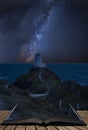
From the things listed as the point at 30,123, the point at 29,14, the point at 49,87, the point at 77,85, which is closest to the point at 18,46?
the point at 29,14

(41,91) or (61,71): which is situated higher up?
(61,71)

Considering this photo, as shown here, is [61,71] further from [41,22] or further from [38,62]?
[41,22]

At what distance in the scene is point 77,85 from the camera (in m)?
6.03

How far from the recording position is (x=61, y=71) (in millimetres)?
5523

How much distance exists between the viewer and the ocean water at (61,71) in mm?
5324

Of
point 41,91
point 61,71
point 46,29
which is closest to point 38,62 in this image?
point 61,71

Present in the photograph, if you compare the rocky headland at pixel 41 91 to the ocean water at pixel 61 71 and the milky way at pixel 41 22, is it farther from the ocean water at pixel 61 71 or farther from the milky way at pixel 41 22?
the milky way at pixel 41 22

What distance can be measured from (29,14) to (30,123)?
13.7 ft

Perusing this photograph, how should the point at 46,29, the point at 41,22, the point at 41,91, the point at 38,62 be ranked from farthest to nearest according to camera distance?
the point at 41,91 → the point at 41,22 → the point at 46,29 → the point at 38,62

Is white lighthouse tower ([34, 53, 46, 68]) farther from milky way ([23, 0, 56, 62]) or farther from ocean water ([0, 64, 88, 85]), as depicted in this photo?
milky way ([23, 0, 56, 62])

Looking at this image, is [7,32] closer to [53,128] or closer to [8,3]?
[8,3]

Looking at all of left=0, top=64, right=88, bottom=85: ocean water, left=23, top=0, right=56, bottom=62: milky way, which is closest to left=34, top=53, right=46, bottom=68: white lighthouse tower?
left=0, top=64, right=88, bottom=85: ocean water

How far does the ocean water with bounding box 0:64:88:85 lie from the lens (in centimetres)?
532

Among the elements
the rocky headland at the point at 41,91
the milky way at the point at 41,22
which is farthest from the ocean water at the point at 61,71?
the milky way at the point at 41,22
